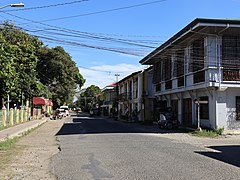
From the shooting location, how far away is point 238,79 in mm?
25484

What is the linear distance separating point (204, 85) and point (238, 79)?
7.55 feet

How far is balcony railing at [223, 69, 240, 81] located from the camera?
2527 cm

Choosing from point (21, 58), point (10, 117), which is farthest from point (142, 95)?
point (10, 117)

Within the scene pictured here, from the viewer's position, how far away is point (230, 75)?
25.3m

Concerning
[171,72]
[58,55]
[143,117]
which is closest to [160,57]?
[171,72]

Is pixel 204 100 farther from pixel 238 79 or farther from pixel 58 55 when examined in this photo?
pixel 58 55

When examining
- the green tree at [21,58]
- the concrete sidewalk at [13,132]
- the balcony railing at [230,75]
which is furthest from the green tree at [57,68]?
the balcony railing at [230,75]

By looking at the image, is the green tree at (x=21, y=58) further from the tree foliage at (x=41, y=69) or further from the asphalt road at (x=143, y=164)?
the asphalt road at (x=143, y=164)

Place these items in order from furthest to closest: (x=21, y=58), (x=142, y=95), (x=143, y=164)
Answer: (x=142, y=95), (x=21, y=58), (x=143, y=164)

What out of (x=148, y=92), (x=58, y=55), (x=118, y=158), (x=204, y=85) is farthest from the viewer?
(x=58, y=55)

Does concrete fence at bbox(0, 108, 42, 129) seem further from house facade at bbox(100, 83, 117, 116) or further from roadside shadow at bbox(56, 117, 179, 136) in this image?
house facade at bbox(100, 83, 117, 116)

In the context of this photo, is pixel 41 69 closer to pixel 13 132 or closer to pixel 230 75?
pixel 13 132

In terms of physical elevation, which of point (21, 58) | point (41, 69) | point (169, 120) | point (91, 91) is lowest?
point (169, 120)

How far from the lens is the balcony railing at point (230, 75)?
25.3 m
